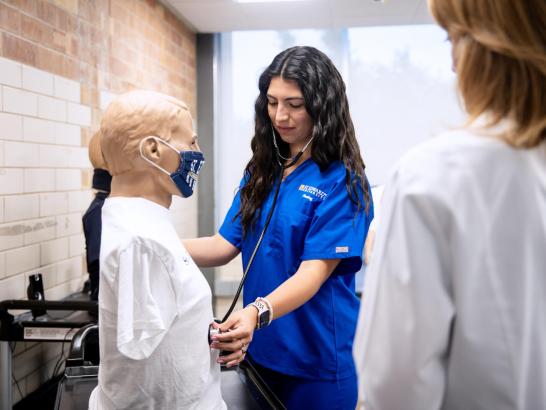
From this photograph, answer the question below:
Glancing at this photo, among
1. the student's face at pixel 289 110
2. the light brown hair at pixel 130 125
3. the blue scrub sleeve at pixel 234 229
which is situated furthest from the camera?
the blue scrub sleeve at pixel 234 229

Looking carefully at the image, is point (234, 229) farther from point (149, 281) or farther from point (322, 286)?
point (149, 281)

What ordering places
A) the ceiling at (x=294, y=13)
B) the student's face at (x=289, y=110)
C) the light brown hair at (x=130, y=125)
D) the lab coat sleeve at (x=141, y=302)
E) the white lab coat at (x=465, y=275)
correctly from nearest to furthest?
the white lab coat at (x=465, y=275) → the lab coat sleeve at (x=141, y=302) → the light brown hair at (x=130, y=125) → the student's face at (x=289, y=110) → the ceiling at (x=294, y=13)

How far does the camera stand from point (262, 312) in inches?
48.8

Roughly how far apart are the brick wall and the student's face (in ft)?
4.18

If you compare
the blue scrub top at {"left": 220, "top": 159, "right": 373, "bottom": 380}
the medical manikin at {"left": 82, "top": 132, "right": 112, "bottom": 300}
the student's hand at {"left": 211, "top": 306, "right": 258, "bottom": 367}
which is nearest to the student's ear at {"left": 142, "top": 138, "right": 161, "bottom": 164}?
the student's hand at {"left": 211, "top": 306, "right": 258, "bottom": 367}

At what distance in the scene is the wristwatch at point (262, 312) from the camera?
1.23 m

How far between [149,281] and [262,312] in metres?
0.35

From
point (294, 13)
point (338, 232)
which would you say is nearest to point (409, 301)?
point (338, 232)

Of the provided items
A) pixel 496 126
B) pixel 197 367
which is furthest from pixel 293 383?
pixel 496 126

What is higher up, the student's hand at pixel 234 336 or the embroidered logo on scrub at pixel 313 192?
the embroidered logo on scrub at pixel 313 192

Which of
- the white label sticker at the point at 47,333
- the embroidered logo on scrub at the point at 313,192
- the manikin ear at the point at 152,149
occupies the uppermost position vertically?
the manikin ear at the point at 152,149

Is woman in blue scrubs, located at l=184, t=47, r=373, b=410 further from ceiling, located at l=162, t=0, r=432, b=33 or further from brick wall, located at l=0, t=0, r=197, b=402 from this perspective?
ceiling, located at l=162, t=0, r=432, b=33

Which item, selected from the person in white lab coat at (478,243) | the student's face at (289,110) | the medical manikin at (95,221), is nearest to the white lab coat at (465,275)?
the person in white lab coat at (478,243)

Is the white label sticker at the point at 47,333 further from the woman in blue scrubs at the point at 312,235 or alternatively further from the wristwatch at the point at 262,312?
A: the wristwatch at the point at 262,312
